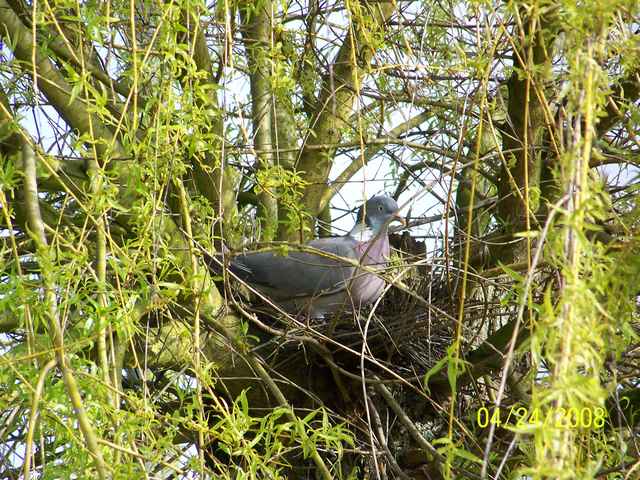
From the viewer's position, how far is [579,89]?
1159mm

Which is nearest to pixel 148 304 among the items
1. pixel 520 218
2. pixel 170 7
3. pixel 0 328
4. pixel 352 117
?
pixel 170 7

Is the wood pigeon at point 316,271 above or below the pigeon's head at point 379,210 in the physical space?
below

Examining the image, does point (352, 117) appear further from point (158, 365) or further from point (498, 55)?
point (158, 365)

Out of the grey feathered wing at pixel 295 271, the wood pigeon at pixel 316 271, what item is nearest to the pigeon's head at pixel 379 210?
the wood pigeon at pixel 316 271

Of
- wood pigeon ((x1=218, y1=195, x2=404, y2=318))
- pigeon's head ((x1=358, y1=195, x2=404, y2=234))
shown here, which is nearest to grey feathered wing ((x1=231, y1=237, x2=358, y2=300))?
wood pigeon ((x1=218, y1=195, x2=404, y2=318))

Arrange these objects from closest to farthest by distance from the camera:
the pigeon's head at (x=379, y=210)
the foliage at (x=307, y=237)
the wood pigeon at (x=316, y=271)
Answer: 1. the foliage at (x=307, y=237)
2. the wood pigeon at (x=316, y=271)
3. the pigeon's head at (x=379, y=210)

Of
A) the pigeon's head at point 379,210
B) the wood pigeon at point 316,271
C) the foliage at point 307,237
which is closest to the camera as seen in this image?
the foliage at point 307,237

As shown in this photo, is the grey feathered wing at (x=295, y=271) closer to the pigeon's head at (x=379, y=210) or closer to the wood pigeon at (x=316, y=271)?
the wood pigeon at (x=316, y=271)

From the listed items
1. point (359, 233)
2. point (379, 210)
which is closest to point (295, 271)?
point (359, 233)

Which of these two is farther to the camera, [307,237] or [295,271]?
[295,271]

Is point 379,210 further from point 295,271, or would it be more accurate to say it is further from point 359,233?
point 295,271

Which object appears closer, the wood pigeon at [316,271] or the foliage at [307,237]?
the foliage at [307,237]

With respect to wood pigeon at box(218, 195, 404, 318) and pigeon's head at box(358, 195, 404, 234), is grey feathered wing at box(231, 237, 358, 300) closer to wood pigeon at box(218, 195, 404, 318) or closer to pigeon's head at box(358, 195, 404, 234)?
wood pigeon at box(218, 195, 404, 318)

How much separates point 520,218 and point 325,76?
938 millimetres
